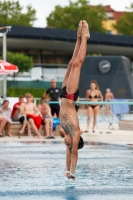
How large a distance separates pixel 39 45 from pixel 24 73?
726 centimetres

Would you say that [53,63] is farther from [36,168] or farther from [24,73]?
[36,168]

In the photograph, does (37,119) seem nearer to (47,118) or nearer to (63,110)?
(47,118)

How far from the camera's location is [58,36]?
69000 mm

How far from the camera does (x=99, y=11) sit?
303 ft

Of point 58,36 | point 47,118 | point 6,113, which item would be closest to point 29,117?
point 47,118

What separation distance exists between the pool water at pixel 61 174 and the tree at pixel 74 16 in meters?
74.6

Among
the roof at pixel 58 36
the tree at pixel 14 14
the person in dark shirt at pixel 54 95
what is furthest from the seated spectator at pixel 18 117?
the tree at pixel 14 14

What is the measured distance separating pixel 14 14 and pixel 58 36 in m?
16.8

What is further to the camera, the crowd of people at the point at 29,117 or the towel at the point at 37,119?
the towel at the point at 37,119

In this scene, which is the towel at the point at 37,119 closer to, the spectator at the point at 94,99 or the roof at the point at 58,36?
the spectator at the point at 94,99

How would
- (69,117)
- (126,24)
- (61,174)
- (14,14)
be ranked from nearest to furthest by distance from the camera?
(69,117)
(61,174)
(14,14)
(126,24)

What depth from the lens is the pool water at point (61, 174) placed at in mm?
7438

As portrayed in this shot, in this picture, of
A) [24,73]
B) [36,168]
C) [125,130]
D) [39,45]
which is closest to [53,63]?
[39,45]

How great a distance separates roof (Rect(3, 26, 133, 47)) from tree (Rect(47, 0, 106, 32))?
50.2 ft
